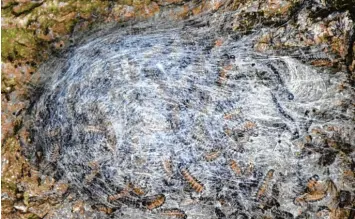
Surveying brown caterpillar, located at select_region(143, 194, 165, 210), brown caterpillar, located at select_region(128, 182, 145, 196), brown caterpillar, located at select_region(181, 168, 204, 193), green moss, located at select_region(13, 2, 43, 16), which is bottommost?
brown caterpillar, located at select_region(143, 194, 165, 210)

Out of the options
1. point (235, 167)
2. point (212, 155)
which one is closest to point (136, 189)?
point (212, 155)

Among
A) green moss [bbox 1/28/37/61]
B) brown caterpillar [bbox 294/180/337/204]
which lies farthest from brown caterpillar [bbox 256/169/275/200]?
green moss [bbox 1/28/37/61]

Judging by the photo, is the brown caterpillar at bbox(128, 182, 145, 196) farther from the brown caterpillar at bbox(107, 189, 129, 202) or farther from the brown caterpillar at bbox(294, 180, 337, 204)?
the brown caterpillar at bbox(294, 180, 337, 204)

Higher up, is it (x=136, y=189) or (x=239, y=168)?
(x=239, y=168)

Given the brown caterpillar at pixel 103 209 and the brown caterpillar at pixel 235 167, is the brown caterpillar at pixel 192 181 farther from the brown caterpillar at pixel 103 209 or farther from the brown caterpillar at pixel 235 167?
the brown caterpillar at pixel 103 209

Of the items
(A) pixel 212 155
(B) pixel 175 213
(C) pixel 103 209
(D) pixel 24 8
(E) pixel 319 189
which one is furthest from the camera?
(D) pixel 24 8

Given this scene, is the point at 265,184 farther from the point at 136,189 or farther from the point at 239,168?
the point at 136,189
